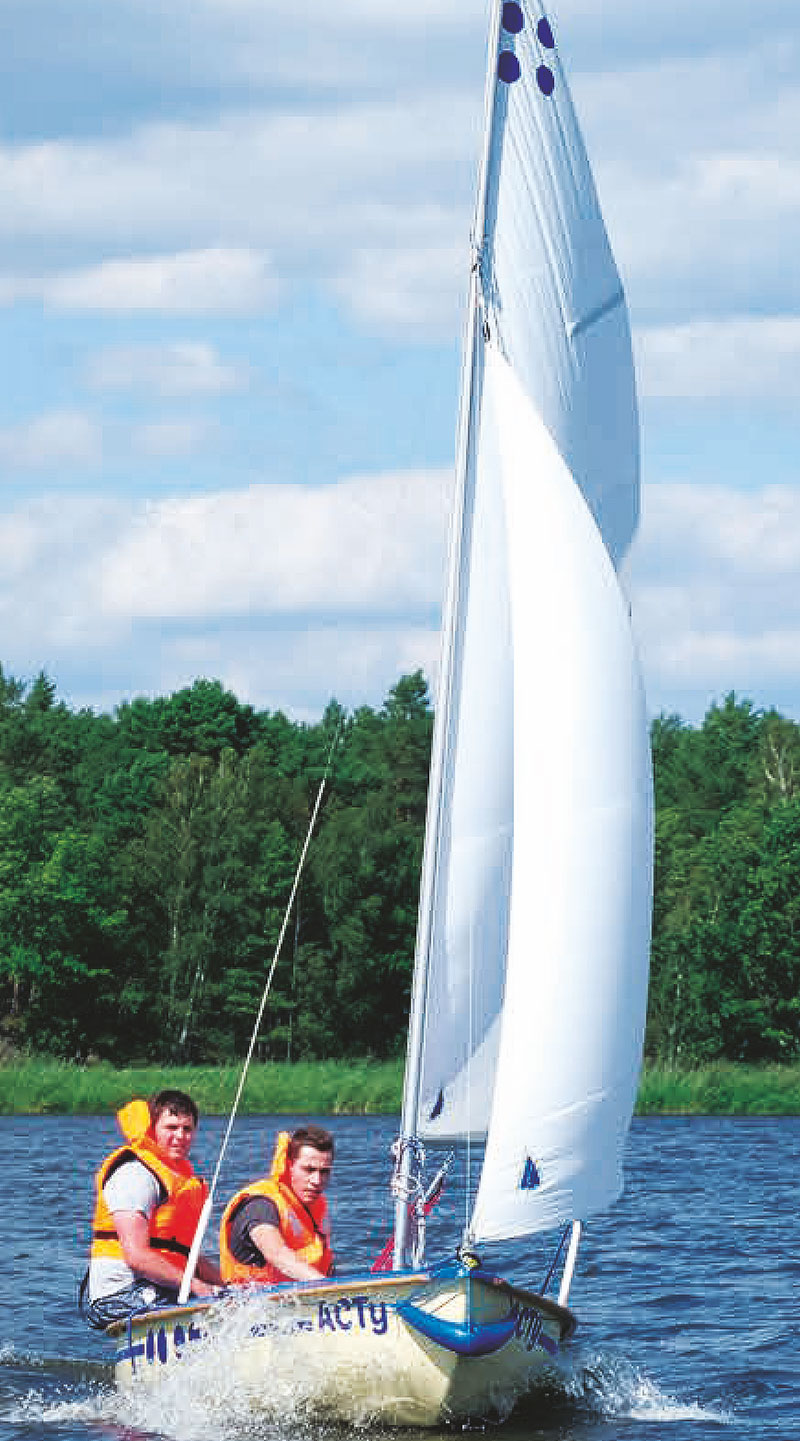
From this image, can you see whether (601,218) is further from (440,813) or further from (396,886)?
(396,886)

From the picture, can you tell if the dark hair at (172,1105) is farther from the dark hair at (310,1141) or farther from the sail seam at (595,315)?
the sail seam at (595,315)

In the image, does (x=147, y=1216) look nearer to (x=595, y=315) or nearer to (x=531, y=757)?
(x=531, y=757)

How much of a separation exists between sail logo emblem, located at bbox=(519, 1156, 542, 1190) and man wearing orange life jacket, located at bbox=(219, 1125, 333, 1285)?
1.38 metres

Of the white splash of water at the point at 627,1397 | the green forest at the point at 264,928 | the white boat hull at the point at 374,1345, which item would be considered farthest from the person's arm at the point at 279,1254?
the green forest at the point at 264,928

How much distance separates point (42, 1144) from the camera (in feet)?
123

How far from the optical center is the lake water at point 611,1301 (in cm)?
1374

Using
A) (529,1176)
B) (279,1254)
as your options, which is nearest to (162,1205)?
(279,1254)

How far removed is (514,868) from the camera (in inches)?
494

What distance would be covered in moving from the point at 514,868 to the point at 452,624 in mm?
1340

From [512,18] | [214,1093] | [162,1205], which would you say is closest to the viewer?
[512,18]

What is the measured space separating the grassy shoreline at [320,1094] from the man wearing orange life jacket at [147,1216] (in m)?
30.7

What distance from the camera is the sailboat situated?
12.3 m

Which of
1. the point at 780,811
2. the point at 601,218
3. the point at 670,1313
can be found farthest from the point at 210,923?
the point at 601,218

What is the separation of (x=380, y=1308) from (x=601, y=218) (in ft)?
20.3
